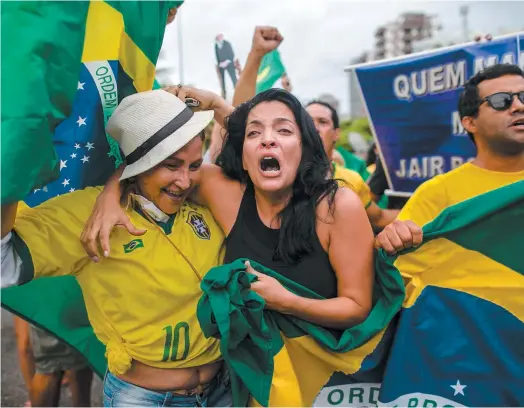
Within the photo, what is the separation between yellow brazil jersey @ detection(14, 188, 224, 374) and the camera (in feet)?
6.37

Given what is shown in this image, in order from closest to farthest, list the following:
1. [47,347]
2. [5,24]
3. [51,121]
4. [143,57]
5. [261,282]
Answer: [5,24], [51,121], [261,282], [143,57], [47,347]

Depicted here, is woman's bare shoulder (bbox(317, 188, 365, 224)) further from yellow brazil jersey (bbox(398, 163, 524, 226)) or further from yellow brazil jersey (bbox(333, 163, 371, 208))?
yellow brazil jersey (bbox(333, 163, 371, 208))

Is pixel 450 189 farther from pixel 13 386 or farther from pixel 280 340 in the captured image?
pixel 13 386

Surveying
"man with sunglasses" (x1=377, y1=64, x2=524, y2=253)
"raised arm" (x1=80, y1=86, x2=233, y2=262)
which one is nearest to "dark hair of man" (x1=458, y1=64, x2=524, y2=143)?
"man with sunglasses" (x1=377, y1=64, x2=524, y2=253)

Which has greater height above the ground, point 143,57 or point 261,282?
point 143,57

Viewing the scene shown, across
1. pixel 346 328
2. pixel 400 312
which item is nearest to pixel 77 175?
pixel 346 328

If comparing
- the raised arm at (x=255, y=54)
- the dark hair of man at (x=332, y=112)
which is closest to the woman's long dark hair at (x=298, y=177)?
the raised arm at (x=255, y=54)

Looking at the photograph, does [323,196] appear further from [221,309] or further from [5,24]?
[5,24]

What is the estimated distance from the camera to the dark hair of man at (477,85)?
7.62ft

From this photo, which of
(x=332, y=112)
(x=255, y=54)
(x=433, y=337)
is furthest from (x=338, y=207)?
(x=332, y=112)

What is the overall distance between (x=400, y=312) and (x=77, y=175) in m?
1.39

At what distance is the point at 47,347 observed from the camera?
11.1ft

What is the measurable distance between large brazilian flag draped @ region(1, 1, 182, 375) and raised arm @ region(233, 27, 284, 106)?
0.53 meters

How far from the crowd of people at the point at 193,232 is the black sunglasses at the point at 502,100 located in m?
0.01
